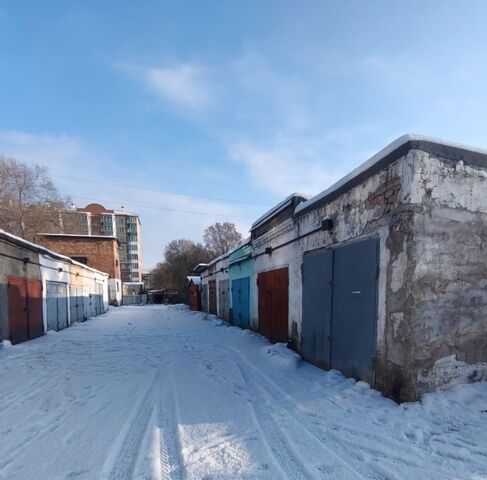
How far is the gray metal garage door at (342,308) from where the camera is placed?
14.7ft

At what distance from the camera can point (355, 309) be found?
190 inches

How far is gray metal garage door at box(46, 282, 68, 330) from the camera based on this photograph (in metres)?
12.5

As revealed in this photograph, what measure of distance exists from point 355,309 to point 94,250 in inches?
1367

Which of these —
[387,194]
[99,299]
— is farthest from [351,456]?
[99,299]

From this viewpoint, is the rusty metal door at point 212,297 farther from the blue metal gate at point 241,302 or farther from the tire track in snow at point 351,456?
the tire track in snow at point 351,456

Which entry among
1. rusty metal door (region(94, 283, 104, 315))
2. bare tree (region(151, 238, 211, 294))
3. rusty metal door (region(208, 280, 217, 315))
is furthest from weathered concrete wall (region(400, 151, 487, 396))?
bare tree (region(151, 238, 211, 294))

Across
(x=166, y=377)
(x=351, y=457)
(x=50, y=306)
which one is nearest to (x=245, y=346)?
(x=166, y=377)

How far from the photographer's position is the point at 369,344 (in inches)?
175

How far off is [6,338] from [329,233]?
9.27 m

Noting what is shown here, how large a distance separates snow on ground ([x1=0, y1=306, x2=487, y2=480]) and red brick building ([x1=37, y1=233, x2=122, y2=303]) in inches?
1193

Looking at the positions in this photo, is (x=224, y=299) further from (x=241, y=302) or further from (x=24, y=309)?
(x=24, y=309)

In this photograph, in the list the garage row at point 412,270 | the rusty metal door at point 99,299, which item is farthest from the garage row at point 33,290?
the garage row at point 412,270

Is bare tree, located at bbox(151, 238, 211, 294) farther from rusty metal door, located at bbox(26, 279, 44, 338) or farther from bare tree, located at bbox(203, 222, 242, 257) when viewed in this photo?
rusty metal door, located at bbox(26, 279, 44, 338)

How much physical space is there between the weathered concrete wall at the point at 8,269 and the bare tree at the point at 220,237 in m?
36.6
